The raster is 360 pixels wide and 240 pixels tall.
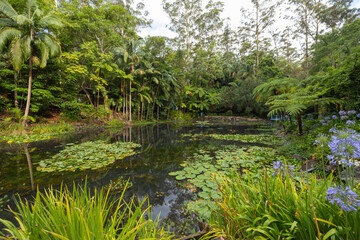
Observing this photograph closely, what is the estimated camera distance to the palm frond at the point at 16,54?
23.7 ft

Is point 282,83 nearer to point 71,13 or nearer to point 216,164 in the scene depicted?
point 216,164

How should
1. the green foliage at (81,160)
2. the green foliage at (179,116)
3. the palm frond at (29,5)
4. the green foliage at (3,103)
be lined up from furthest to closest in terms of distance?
the green foliage at (179,116) < the green foliage at (3,103) < the palm frond at (29,5) < the green foliage at (81,160)

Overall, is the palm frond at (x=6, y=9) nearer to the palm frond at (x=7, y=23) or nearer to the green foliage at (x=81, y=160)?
the palm frond at (x=7, y=23)

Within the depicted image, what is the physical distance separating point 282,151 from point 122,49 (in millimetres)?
14364

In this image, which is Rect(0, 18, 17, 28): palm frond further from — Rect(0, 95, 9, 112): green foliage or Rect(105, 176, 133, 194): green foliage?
Rect(105, 176, 133, 194): green foliage

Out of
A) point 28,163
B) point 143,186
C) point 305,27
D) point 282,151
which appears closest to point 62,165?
point 28,163

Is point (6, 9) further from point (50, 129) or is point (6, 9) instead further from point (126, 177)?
point (126, 177)

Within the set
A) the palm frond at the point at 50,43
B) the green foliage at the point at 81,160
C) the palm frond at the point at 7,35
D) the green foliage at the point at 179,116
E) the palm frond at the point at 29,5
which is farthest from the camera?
the green foliage at the point at 179,116

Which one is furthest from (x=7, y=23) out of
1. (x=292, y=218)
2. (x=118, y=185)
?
(x=292, y=218)

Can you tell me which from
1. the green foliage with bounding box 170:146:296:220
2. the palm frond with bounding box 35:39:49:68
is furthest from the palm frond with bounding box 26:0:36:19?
the green foliage with bounding box 170:146:296:220

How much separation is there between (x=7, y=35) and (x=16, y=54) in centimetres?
104

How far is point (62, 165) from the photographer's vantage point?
3477 millimetres

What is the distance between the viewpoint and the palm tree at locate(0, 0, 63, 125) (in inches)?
285

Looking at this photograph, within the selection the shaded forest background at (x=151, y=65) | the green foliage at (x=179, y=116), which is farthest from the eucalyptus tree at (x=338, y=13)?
the green foliage at (x=179, y=116)
